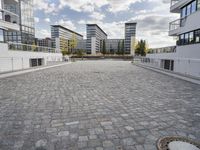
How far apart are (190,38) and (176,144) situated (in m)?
15.2

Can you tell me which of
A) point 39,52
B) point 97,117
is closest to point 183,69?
point 97,117

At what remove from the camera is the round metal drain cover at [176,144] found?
9.56 ft

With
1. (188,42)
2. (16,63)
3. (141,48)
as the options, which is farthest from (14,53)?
(141,48)

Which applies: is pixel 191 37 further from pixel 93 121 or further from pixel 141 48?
pixel 141 48

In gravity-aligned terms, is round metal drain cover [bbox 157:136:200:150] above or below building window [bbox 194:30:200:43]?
below

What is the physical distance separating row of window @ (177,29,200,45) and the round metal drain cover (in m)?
13.4

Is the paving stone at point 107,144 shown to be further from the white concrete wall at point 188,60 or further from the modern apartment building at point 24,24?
the modern apartment building at point 24,24

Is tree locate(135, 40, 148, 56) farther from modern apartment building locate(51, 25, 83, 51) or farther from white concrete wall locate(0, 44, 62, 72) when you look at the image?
white concrete wall locate(0, 44, 62, 72)

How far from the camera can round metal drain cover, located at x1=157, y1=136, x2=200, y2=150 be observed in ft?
9.56

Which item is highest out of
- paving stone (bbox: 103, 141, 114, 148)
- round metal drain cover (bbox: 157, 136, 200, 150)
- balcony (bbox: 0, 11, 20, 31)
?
balcony (bbox: 0, 11, 20, 31)

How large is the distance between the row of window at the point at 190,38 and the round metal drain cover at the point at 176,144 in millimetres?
13398

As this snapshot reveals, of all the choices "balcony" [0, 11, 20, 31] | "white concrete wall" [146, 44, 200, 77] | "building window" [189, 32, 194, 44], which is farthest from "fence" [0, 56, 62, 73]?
"building window" [189, 32, 194, 44]

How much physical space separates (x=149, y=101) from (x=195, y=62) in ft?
25.6

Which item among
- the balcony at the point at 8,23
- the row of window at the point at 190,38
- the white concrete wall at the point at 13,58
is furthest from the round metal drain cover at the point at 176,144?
the balcony at the point at 8,23
